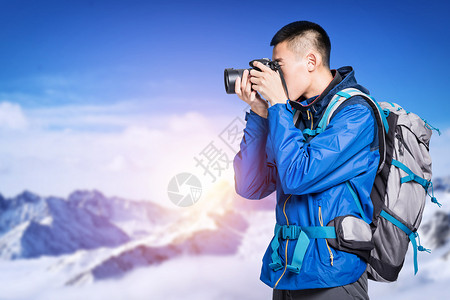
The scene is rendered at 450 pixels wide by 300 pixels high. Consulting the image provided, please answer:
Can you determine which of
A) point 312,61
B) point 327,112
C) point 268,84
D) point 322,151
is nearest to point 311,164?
point 322,151

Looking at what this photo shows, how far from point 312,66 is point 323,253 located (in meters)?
0.67

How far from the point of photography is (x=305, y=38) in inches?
61.1

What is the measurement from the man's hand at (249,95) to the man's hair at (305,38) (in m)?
0.21

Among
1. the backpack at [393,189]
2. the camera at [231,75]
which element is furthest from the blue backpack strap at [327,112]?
the camera at [231,75]

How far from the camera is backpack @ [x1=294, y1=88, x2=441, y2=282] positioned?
4.62ft

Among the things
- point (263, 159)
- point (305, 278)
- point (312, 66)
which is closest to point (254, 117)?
point (263, 159)

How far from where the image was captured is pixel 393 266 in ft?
4.72

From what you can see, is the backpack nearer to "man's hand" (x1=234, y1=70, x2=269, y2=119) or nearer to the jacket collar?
the jacket collar

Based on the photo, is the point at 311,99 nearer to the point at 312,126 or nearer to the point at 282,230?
the point at 312,126

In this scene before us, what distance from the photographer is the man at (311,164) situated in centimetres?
128

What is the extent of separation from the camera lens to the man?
0.03m

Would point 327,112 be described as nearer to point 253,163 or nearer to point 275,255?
point 253,163

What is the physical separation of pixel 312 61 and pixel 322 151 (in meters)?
0.42

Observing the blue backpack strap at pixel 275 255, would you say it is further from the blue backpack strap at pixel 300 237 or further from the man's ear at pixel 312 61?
the man's ear at pixel 312 61
